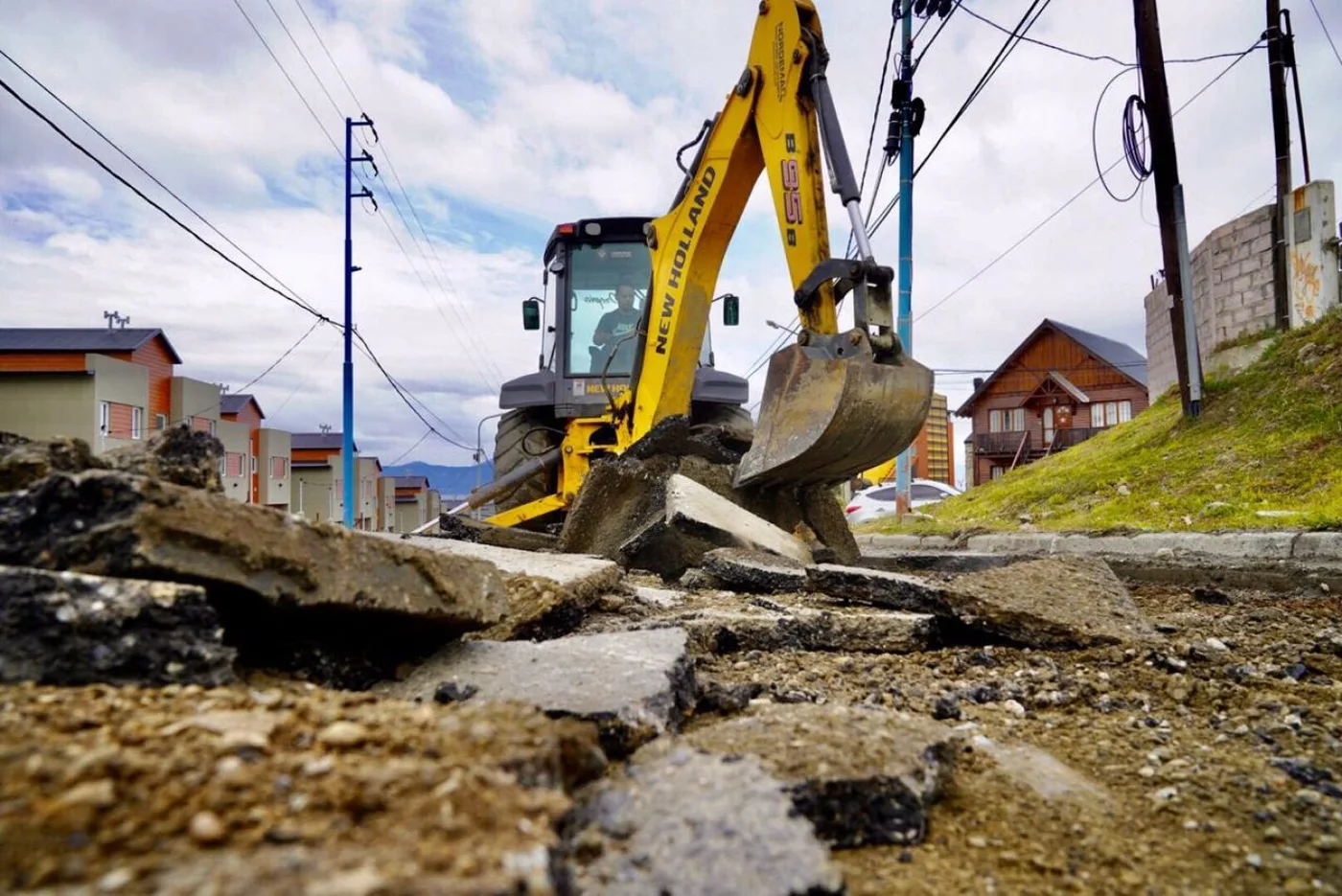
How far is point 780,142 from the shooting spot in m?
6.19

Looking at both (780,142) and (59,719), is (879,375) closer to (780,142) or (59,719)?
(780,142)

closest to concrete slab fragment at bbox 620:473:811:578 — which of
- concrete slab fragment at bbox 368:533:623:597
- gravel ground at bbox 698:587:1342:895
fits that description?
concrete slab fragment at bbox 368:533:623:597

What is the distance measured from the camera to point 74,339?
2255 cm

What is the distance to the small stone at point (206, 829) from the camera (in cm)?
107

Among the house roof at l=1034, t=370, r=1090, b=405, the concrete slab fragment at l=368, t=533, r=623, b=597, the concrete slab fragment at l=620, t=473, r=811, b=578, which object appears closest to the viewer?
the concrete slab fragment at l=368, t=533, r=623, b=597

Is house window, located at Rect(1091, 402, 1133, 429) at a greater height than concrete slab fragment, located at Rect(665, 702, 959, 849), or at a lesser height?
greater

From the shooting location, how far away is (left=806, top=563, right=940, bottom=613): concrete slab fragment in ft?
11.7

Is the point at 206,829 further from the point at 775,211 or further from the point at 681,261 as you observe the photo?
the point at 681,261

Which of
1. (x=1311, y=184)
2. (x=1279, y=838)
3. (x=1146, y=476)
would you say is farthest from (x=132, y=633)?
(x=1311, y=184)

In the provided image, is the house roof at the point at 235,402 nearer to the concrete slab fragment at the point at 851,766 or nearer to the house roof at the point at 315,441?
the house roof at the point at 315,441

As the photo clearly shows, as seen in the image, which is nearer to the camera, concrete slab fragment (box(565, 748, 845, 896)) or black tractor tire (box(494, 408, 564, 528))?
concrete slab fragment (box(565, 748, 845, 896))

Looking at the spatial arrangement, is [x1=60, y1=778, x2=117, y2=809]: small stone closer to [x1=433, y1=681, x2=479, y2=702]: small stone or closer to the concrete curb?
[x1=433, y1=681, x2=479, y2=702]: small stone

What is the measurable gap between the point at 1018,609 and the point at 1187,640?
702 millimetres

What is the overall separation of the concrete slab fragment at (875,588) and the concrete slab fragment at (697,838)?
6.80 ft
